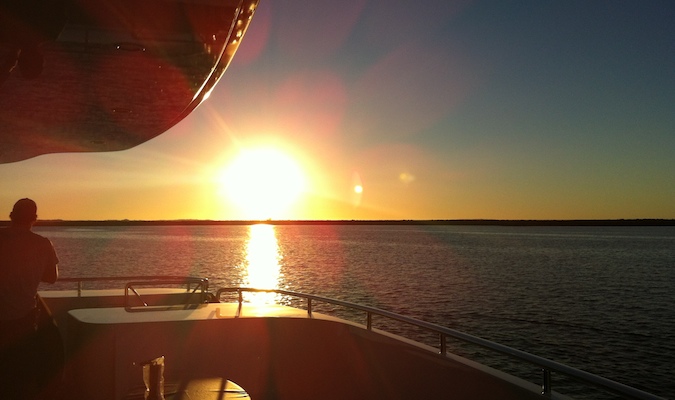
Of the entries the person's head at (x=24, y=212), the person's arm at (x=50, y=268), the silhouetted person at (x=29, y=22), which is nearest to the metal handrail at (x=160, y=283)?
the person's arm at (x=50, y=268)

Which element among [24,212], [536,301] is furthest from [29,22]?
[536,301]

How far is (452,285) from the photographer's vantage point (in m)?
45.1

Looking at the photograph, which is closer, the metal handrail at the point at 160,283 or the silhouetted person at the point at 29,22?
the silhouetted person at the point at 29,22

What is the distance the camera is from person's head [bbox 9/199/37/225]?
3.71 meters

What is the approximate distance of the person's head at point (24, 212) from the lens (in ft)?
12.2

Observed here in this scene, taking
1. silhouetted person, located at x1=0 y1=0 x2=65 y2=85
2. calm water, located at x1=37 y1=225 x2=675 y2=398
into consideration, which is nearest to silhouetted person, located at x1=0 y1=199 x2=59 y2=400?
silhouetted person, located at x1=0 y1=0 x2=65 y2=85

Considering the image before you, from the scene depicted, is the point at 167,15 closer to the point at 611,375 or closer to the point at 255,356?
the point at 255,356

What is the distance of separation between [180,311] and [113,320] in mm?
777

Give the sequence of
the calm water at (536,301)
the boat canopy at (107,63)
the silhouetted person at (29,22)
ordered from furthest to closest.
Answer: the calm water at (536,301), the boat canopy at (107,63), the silhouetted person at (29,22)

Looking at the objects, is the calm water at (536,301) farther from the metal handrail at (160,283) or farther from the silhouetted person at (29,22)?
the silhouetted person at (29,22)

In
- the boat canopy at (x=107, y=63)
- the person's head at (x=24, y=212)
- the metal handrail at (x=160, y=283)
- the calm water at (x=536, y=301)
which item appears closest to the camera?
the boat canopy at (x=107, y=63)

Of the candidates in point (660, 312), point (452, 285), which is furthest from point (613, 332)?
point (452, 285)

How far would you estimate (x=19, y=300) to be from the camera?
3.60 m

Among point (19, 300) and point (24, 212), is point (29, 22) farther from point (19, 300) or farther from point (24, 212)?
point (19, 300)
